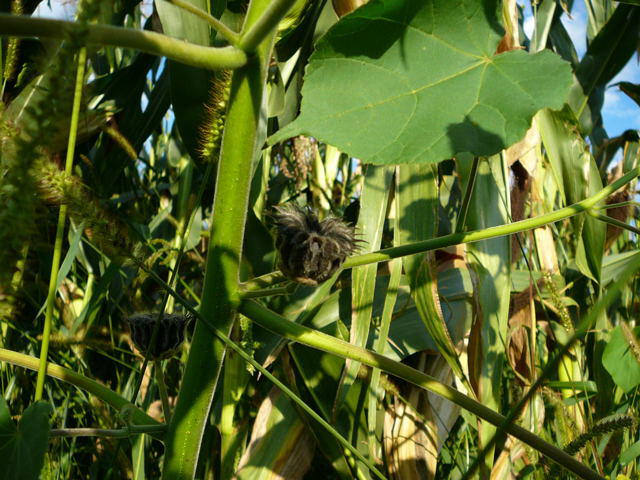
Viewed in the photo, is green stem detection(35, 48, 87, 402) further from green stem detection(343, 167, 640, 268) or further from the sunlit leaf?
the sunlit leaf

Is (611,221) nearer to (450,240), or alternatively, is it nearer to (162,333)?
(450,240)

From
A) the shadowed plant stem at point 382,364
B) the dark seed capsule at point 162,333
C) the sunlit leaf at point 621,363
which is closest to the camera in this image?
the shadowed plant stem at point 382,364

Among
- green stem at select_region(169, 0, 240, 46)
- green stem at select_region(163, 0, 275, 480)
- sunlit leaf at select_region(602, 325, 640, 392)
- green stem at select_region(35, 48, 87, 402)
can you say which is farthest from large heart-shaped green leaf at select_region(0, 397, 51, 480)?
sunlit leaf at select_region(602, 325, 640, 392)

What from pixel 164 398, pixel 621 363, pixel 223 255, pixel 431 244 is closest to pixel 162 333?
pixel 164 398

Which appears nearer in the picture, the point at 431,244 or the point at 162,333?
the point at 431,244

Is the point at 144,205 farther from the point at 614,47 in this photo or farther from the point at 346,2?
the point at 614,47

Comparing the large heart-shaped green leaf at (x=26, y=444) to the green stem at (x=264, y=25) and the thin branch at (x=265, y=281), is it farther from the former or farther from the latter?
the green stem at (x=264, y=25)

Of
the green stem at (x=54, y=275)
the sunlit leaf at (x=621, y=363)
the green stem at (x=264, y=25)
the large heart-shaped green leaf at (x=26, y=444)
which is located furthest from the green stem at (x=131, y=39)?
the sunlit leaf at (x=621, y=363)
